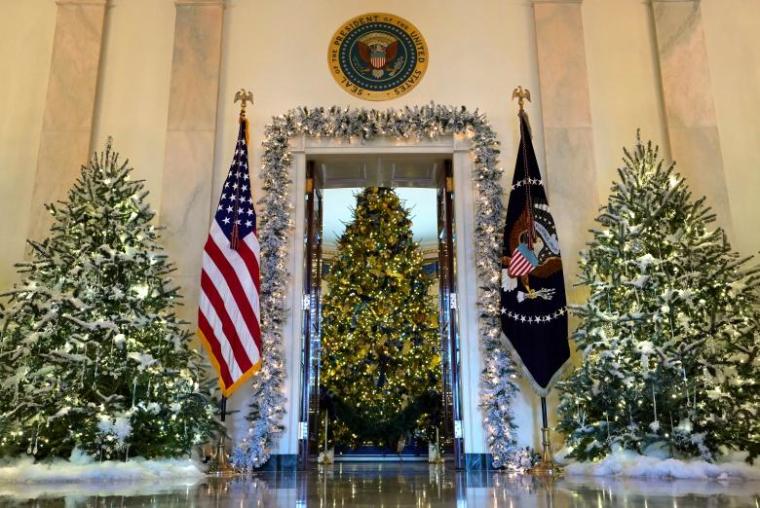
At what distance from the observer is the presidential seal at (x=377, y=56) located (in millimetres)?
7586

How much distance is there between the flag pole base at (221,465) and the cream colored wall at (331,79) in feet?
9.47

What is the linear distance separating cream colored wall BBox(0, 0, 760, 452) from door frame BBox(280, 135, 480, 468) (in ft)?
1.65

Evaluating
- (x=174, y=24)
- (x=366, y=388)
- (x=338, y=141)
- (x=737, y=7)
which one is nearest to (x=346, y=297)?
(x=366, y=388)

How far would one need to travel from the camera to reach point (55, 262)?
564cm

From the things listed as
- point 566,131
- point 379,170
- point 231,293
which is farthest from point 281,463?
point 566,131

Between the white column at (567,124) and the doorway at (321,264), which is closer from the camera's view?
the doorway at (321,264)

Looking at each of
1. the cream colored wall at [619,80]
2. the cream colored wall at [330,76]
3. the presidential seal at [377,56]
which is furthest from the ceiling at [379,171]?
the cream colored wall at [619,80]

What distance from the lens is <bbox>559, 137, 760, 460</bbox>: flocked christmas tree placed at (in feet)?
16.6

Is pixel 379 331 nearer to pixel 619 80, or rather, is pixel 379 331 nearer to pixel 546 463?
pixel 546 463

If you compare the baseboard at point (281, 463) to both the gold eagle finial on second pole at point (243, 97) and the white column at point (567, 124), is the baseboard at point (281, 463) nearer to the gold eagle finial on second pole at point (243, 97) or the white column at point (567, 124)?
the white column at point (567, 124)

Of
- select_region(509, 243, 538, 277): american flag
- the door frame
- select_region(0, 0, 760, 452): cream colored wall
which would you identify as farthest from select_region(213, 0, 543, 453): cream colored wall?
select_region(509, 243, 538, 277): american flag

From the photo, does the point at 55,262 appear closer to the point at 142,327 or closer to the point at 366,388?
the point at 142,327

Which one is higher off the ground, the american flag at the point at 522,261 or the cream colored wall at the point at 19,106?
the cream colored wall at the point at 19,106

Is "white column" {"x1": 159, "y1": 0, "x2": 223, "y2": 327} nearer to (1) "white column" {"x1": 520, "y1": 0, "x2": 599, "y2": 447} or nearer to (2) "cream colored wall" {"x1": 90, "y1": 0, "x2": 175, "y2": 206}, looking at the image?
(2) "cream colored wall" {"x1": 90, "y1": 0, "x2": 175, "y2": 206}
